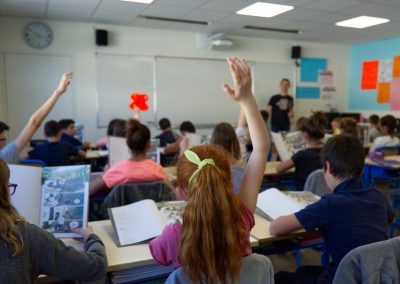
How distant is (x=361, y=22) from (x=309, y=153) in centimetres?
394

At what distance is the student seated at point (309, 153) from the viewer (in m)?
3.03

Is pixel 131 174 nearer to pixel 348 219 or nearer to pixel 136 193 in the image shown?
pixel 136 193

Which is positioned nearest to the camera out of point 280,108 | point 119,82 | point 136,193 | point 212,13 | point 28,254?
point 28,254

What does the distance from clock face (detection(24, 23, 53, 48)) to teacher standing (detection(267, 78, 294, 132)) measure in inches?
174

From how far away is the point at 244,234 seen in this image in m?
1.01

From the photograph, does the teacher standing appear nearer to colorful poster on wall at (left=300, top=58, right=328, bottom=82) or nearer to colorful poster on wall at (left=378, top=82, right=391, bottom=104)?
colorful poster on wall at (left=300, top=58, right=328, bottom=82)

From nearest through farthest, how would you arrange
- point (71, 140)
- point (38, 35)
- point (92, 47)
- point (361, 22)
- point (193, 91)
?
1. point (71, 140)
2. point (38, 35)
3. point (361, 22)
4. point (92, 47)
5. point (193, 91)

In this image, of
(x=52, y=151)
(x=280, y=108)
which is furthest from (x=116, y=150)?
(x=280, y=108)

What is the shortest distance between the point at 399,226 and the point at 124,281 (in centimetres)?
317

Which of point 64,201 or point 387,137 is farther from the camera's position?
point 387,137

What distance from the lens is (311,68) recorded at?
25.9 ft

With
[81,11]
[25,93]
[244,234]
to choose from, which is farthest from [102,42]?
[244,234]

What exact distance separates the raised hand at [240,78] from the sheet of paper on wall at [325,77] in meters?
7.45

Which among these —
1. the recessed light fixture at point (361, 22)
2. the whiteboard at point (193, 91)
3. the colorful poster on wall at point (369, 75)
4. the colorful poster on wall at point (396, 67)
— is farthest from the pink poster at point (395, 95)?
the whiteboard at point (193, 91)
